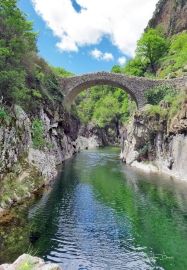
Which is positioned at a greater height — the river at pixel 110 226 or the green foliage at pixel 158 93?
the green foliage at pixel 158 93

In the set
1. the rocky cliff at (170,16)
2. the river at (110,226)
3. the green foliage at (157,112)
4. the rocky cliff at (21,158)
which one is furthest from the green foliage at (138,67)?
the river at (110,226)

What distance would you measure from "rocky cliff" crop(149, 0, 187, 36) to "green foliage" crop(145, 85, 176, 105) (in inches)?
1244

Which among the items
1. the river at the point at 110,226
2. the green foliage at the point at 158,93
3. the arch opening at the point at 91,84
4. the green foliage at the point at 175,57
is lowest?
the river at the point at 110,226

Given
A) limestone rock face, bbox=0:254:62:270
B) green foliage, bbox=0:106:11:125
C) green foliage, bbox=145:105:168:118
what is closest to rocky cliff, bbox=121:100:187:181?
green foliage, bbox=145:105:168:118

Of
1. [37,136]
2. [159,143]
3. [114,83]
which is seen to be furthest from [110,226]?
[114,83]

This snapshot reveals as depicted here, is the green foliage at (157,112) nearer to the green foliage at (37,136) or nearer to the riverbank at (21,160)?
the riverbank at (21,160)

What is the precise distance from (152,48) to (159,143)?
37.2 meters

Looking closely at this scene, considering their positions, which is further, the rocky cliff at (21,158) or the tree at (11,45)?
the tree at (11,45)

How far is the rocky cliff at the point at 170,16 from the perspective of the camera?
76669 millimetres

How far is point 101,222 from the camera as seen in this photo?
21250mm

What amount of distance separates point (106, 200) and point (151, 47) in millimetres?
55265

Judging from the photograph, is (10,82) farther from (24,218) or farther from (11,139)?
(24,218)

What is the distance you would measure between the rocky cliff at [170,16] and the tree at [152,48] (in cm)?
457

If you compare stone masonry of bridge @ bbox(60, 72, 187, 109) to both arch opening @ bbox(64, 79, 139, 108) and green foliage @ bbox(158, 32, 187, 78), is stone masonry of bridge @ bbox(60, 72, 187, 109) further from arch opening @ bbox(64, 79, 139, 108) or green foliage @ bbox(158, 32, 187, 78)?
green foliage @ bbox(158, 32, 187, 78)
